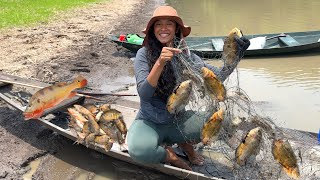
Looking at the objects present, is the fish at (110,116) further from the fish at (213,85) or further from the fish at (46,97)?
the fish at (213,85)

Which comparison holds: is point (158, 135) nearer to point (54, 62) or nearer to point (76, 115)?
point (76, 115)

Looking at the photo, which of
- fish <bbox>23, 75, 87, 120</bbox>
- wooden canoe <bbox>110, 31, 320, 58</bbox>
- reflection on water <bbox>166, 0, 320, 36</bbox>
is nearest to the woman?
fish <bbox>23, 75, 87, 120</bbox>

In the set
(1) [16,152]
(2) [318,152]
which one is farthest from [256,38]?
(1) [16,152]

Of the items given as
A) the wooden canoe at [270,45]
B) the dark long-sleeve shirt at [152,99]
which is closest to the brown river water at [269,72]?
the wooden canoe at [270,45]

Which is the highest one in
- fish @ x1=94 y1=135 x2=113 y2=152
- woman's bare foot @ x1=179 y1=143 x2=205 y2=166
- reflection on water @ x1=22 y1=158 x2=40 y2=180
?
fish @ x1=94 y1=135 x2=113 y2=152

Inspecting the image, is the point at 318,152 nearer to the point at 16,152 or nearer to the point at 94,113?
the point at 94,113

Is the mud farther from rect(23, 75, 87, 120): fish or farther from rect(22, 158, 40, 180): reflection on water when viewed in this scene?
rect(23, 75, 87, 120): fish

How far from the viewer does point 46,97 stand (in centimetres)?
561

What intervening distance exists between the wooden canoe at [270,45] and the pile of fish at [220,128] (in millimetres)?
6311

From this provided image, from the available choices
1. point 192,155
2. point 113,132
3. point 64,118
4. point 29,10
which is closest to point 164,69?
point 113,132

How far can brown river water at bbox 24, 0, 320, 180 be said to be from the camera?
559 cm

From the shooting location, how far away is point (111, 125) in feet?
16.4

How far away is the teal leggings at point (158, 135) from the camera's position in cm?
446

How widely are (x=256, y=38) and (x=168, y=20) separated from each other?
804cm
